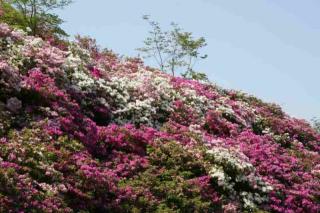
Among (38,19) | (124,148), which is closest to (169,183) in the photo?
(124,148)

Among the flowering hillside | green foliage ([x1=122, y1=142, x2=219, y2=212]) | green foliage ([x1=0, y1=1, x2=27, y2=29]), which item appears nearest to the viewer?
the flowering hillside

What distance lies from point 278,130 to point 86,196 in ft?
50.4

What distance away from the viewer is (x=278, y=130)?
2772 cm

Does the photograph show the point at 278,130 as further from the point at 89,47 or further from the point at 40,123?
the point at 40,123

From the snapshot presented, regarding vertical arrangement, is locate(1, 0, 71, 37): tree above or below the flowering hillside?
above

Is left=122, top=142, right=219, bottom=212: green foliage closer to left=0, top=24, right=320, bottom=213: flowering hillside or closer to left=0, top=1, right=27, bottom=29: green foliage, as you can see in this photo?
left=0, top=24, right=320, bottom=213: flowering hillside

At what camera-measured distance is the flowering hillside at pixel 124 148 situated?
1474 cm

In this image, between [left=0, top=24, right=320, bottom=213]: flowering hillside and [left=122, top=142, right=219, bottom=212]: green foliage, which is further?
[left=122, top=142, right=219, bottom=212]: green foliage

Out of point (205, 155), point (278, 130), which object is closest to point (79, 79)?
point (205, 155)

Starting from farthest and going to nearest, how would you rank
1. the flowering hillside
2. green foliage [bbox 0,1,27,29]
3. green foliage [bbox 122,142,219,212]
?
green foliage [bbox 0,1,27,29] < green foliage [bbox 122,142,219,212] < the flowering hillside

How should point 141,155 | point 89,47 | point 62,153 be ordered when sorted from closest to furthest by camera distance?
point 62,153, point 141,155, point 89,47

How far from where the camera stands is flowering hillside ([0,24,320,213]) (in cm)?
1474

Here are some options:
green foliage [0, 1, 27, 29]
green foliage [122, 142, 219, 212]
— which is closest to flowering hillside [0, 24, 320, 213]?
green foliage [122, 142, 219, 212]

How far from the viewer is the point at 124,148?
1872cm
